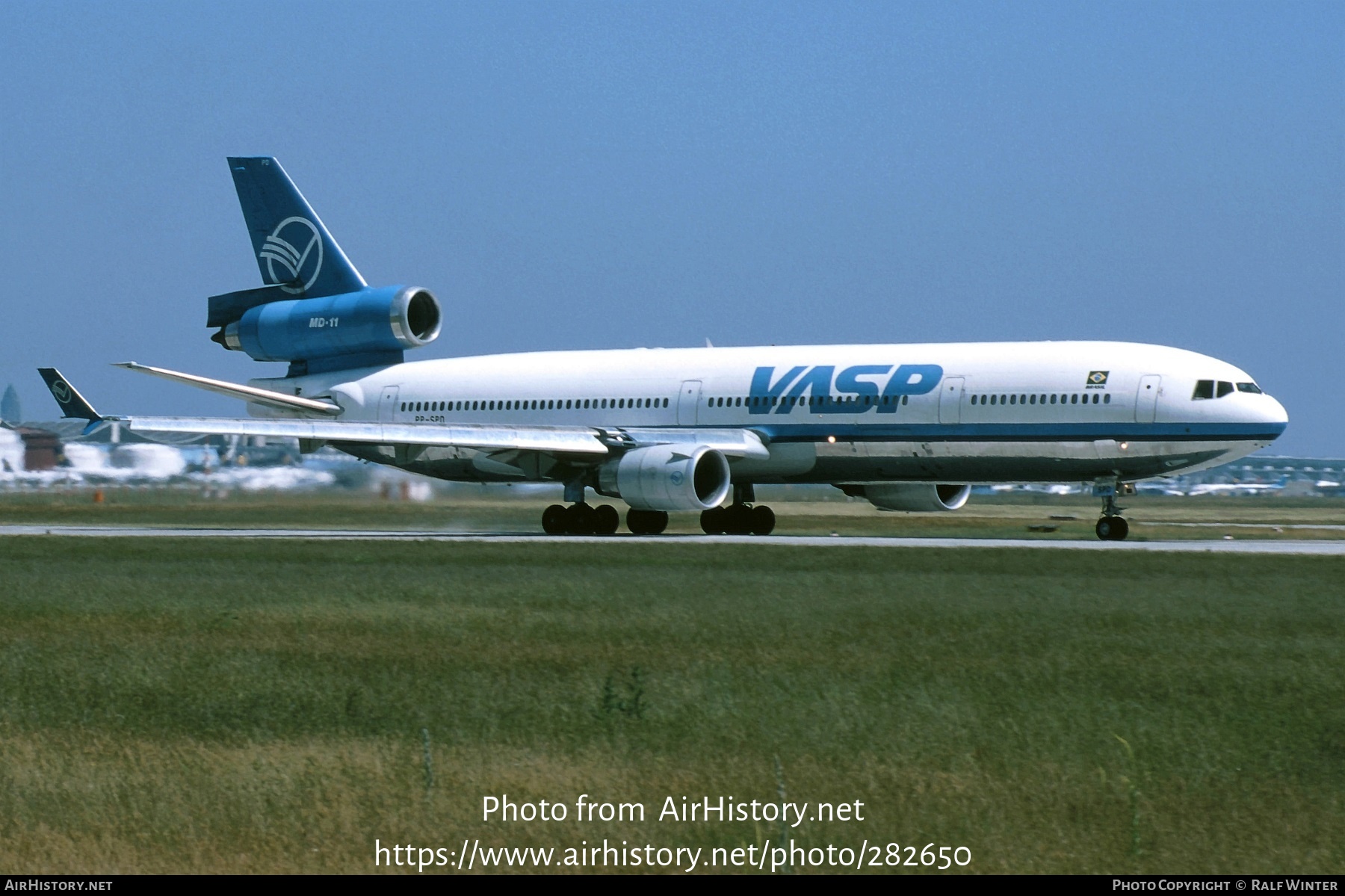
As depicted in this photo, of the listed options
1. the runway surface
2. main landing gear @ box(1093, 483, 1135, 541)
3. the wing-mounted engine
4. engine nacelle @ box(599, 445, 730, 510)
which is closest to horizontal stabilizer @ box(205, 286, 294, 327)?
the wing-mounted engine

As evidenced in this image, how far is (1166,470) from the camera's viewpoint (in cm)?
3419

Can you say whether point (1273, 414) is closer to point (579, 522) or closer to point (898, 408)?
point (898, 408)

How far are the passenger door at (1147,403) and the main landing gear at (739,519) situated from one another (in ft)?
31.4

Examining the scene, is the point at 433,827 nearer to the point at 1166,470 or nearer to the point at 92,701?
the point at 92,701

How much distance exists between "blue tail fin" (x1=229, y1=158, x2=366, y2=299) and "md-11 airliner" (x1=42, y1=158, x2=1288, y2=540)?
5 cm

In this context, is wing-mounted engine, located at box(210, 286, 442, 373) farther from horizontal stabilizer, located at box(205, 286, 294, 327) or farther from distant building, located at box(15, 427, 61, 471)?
distant building, located at box(15, 427, 61, 471)

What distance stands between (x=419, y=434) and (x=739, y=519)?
7653 millimetres

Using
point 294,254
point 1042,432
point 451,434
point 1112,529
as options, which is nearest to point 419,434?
point 451,434

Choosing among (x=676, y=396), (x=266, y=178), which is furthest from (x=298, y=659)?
(x=266, y=178)

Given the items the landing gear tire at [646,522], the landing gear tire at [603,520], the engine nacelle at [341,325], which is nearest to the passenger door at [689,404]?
the landing gear tire at [646,522]

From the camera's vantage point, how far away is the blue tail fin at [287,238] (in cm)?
4459

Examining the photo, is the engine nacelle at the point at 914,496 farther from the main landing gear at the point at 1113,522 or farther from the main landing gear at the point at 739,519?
the main landing gear at the point at 1113,522

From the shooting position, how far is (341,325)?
4378 centimetres

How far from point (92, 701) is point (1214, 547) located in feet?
78.8
